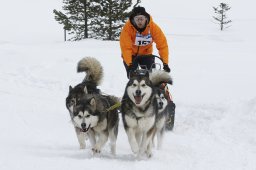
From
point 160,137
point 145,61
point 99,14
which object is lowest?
point 160,137

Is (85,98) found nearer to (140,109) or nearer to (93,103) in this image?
(93,103)

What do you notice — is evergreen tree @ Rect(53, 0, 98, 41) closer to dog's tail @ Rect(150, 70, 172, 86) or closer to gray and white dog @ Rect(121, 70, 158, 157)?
dog's tail @ Rect(150, 70, 172, 86)

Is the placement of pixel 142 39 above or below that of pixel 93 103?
above

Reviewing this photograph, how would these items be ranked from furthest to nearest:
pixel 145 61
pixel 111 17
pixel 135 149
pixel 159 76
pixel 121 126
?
1. pixel 111 17
2. pixel 121 126
3. pixel 145 61
4. pixel 159 76
5. pixel 135 149

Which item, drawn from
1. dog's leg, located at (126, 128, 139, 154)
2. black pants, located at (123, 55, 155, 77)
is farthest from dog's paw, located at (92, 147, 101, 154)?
black pants, located at (123, 55, 155, 77)

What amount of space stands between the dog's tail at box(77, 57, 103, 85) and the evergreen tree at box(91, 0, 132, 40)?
21149 mm

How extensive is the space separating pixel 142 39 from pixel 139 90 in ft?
4.88

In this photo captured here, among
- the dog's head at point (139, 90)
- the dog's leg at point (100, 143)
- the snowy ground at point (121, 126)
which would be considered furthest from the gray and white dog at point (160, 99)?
the dog's leg at point (100, 143)

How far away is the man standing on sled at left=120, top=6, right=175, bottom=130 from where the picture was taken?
5.88 meters

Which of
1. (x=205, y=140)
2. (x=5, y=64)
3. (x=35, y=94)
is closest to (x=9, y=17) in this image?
(x=5, y=64)

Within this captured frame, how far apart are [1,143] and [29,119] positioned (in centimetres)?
195

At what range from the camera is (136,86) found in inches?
193

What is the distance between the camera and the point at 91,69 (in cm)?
608

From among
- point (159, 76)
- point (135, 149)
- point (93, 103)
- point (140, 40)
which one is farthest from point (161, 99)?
point (93, 103)
